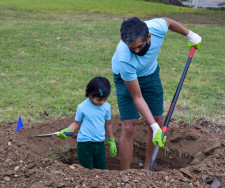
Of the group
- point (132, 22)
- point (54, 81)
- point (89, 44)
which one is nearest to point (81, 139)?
point (132, 22)

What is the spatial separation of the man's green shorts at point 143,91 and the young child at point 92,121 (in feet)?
0.53

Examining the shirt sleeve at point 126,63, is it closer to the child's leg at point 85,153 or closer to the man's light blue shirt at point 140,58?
the man's light blue shirt at point 140,58

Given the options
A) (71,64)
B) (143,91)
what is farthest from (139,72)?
(71,64)

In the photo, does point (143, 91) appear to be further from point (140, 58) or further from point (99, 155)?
point (99, 155)

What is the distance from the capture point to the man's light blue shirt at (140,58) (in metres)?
2.98

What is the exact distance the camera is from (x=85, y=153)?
349 cm

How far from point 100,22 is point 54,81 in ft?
22.5

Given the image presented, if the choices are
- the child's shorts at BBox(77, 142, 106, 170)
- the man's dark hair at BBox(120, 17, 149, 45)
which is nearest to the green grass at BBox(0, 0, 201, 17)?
the child's shorts at BBox(77, 142, 106, 170)

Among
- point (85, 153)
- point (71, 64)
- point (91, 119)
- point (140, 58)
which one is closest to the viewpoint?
point (140, 58)

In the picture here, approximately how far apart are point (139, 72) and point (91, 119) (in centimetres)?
67

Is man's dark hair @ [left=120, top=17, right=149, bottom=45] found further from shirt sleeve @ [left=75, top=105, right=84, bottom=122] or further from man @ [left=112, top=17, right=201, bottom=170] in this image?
shirt sleeve @ [left=75, top=105, right=84, bottom=122]

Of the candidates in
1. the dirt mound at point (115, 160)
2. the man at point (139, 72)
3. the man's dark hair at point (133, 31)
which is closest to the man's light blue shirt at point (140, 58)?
the man at point (139, 72)

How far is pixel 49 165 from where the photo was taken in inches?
128

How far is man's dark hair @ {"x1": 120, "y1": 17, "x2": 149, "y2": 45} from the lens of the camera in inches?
108
